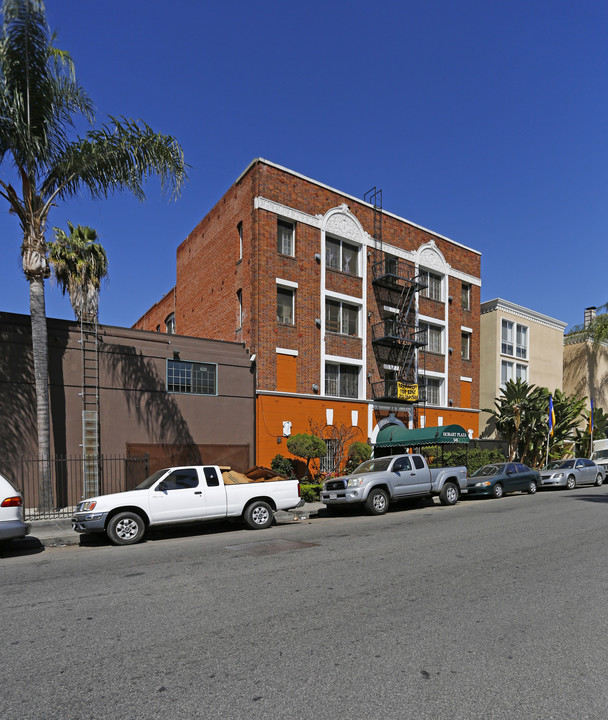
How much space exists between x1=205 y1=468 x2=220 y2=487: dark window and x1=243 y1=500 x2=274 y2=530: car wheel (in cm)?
105

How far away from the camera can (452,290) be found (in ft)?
102

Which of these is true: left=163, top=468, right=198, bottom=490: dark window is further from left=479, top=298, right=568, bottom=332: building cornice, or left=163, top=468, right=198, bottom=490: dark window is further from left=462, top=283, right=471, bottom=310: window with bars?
left=479, top=298, right=568, bottom=332: building cornice

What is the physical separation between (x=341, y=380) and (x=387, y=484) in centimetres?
958

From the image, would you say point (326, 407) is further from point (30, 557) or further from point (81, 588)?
point (81, 588)

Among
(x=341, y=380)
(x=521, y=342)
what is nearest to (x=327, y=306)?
(x=341, y=380)

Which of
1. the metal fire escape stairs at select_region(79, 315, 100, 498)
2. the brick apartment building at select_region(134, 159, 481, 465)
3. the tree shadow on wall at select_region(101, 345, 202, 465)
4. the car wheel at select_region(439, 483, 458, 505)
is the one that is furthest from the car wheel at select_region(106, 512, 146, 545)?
the car wheel at select_region(439, 483, 458, 505)

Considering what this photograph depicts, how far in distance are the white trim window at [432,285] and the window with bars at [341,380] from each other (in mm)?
6815

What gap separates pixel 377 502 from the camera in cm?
1560

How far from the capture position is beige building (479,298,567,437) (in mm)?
33344

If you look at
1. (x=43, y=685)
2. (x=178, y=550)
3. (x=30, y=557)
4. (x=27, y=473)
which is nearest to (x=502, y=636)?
(x=43, y=685)

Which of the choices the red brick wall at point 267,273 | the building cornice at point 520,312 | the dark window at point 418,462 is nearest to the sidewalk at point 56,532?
the dark window at point 418,462

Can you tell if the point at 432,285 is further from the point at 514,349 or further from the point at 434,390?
the point at 514,349

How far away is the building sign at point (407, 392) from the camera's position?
25.8 meters

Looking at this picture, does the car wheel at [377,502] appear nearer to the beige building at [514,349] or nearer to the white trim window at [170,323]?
the beige building at [514,349]
